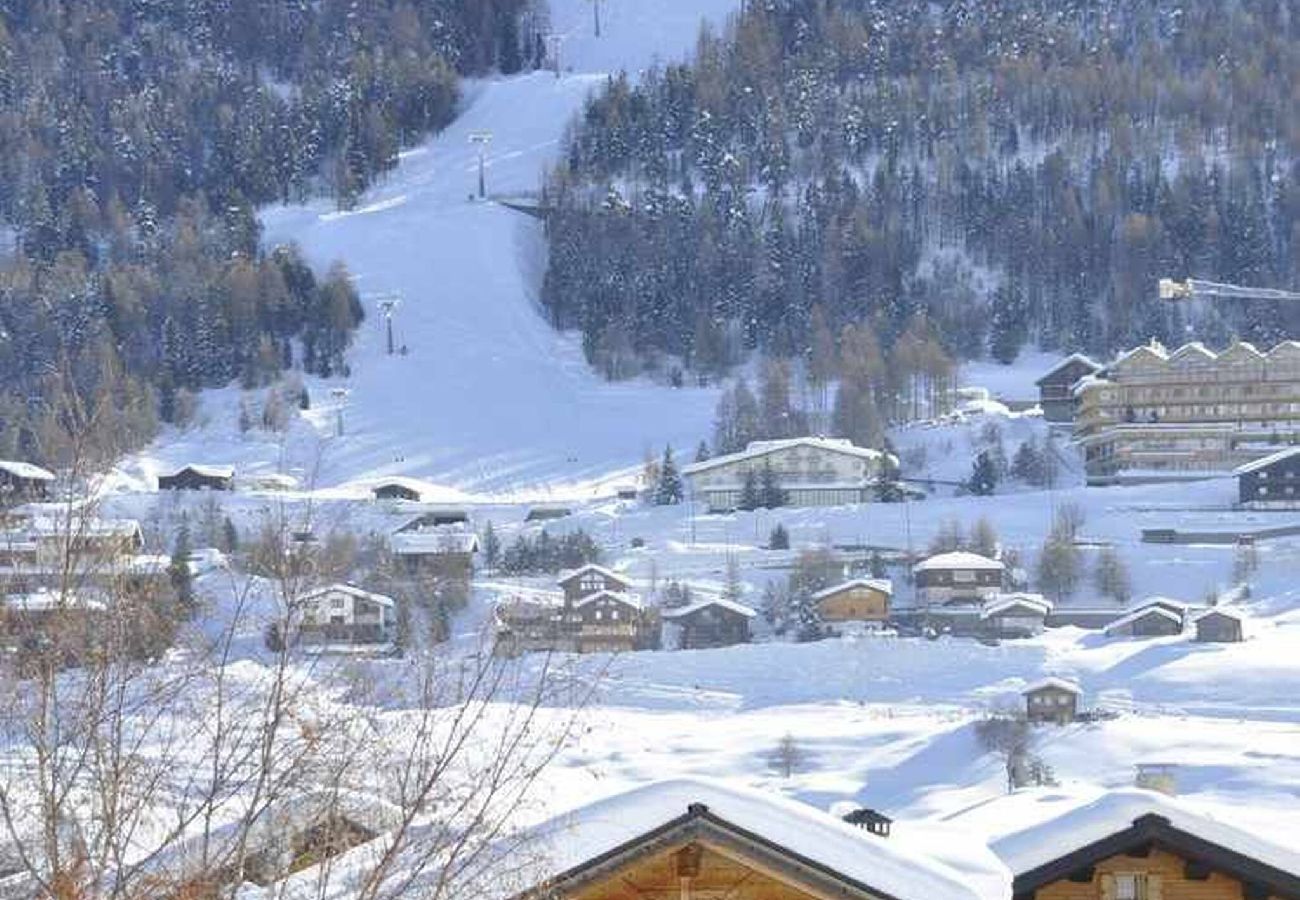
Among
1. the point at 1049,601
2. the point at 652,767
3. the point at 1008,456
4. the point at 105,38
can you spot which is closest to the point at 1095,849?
the point at 652,767

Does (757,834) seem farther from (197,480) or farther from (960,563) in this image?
(197,480)

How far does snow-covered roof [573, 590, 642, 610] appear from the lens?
4225cm

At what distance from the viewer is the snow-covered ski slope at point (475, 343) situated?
221 feet

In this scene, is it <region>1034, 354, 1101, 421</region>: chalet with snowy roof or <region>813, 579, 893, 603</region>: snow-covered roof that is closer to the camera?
<region>813, 579, 893, 603</region>: snow-covered roof

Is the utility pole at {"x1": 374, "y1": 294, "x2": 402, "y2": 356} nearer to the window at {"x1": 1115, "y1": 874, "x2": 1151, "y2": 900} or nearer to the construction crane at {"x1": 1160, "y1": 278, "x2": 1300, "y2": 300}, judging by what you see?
the construction crane at {"x1": 1160, "y1": 278, "x2": 1300, "y2": 300}

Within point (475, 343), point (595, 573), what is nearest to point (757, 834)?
point (595, 573)

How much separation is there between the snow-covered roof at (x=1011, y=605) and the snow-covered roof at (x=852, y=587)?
1.87 metres

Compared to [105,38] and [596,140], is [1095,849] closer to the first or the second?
[596,140]

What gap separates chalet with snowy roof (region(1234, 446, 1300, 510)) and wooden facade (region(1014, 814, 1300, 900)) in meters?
46.2

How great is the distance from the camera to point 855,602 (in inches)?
1751

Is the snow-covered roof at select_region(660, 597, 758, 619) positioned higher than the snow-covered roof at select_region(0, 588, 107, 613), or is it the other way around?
the snow-covered roof at select_region(0, 588, 107, 613)

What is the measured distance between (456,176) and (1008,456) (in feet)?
137

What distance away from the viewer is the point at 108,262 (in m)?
91.7

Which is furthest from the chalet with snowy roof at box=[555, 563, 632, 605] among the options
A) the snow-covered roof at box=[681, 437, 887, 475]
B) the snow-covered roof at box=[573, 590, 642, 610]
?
the snow-covered roof at box=[681, 437, 887, 475]
